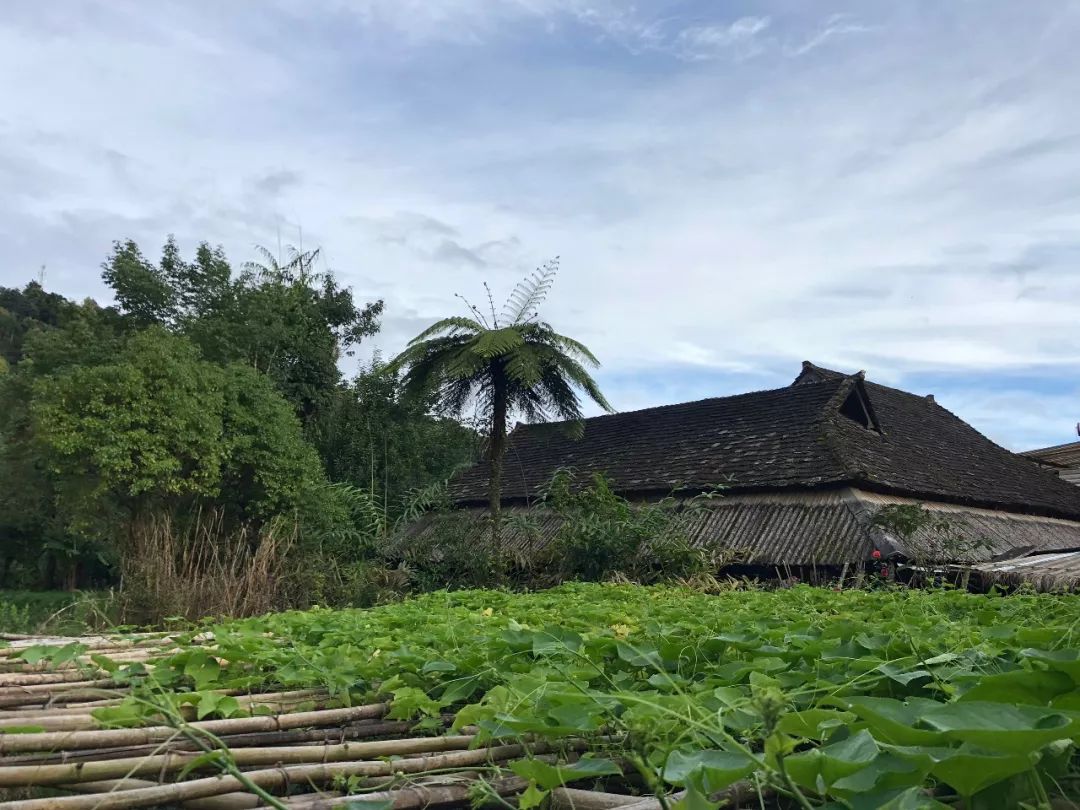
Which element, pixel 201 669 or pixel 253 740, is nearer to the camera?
pixel 253 740

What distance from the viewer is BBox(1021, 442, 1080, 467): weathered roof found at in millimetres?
21703

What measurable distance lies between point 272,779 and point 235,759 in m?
0.12

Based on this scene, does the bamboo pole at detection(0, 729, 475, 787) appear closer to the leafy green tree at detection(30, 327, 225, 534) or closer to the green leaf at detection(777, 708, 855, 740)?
the green leaf at detection(777, 708, 855, 740)

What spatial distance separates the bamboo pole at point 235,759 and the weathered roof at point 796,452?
1088cm

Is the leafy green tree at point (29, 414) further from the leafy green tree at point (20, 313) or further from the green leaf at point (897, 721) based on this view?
the green leaf at point (897, 721)

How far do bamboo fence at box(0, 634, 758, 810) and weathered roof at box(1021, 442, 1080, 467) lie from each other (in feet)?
78.0

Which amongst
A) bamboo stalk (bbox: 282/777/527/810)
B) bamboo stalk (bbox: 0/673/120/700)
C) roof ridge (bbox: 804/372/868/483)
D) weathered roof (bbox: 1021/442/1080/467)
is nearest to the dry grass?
bamboo stalk (bbox: 0/673/120/700)

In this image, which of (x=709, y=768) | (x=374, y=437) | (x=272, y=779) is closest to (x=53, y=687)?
(x=272, y=779)

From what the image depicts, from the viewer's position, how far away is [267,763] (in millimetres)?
1657

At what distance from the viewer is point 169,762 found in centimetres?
156

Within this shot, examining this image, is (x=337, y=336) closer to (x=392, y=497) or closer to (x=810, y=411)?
(x=392, y=497)

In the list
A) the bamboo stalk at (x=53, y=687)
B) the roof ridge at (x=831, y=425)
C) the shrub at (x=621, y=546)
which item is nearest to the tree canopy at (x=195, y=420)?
the shrub at (x=621, y=546)

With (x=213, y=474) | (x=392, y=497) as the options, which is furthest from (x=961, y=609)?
(x=392, y=497)

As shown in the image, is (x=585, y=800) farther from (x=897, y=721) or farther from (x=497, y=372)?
(x=497, y=372)
